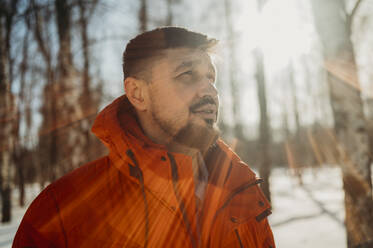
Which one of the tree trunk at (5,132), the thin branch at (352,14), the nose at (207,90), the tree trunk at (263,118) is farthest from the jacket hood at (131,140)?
the tree trunk at (5,132)

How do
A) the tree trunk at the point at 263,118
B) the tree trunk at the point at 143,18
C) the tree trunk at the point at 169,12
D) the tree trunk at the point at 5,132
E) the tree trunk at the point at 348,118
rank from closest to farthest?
the tree trunk at the point at 348,118, the tree trunk at the point at 263,118, the tree trunk at the point at 5,132, the tree trunk at the point at 143,18, the tree trunk at the point at 169,12

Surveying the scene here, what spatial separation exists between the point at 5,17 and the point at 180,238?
7.95m

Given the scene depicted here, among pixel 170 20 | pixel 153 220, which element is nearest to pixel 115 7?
pixel 170 20

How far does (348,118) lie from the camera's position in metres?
3.24

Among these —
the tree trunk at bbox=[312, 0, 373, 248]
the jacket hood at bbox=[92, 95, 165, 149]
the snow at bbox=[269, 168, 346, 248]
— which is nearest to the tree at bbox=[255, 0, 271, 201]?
the snow at bbox=[269, 168, 346, 248]

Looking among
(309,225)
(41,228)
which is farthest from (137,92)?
(309,225)

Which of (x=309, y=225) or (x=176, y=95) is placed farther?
(x=309, y=225)

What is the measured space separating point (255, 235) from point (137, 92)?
113 cm

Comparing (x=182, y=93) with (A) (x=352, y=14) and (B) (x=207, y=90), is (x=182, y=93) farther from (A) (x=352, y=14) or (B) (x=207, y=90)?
(A) (x=352, y=14)

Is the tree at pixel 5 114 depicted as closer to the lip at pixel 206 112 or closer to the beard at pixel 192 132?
the beard at pixel 192 132

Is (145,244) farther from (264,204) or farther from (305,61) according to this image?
(305,61)

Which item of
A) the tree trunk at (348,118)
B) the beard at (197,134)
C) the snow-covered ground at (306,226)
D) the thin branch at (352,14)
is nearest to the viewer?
the beard at (197,134)

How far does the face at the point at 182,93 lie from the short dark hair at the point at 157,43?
0.18 feet

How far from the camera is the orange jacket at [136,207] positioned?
122 centimetres
